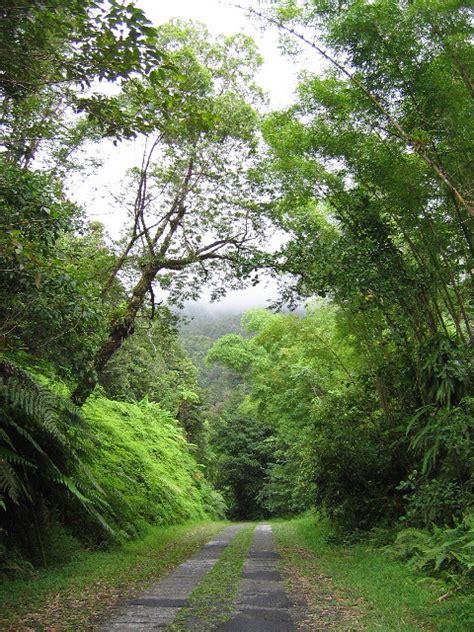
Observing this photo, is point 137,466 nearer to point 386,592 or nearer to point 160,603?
point 160,603

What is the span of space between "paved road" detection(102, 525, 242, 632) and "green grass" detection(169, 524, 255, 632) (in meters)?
0.11

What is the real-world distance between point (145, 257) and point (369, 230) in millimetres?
4420

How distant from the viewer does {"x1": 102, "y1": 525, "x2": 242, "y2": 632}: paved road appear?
4.59 meters

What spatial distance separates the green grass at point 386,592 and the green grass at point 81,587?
95.5 inches

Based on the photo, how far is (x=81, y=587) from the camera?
5.92 metres

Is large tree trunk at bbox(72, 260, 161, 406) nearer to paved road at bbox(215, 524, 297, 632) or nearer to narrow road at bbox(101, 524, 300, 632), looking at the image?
narrow road at bbox(101, 524, 300, 632)

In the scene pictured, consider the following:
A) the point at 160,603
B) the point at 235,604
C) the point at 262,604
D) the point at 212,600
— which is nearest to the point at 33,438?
the point at 160,603

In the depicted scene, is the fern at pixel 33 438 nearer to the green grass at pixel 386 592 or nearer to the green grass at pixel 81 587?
the green grass at pixel 81 587

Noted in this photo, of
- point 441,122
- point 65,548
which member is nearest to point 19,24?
point 441,122

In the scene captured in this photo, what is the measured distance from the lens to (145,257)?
33.2ft

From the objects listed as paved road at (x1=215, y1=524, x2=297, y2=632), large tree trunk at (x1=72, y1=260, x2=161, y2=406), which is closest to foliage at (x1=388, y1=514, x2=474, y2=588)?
paved road at (x1=215, y1=524, x2=297, y2=632)

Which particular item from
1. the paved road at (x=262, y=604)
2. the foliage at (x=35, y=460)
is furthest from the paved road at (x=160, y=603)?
the foliage at (x=35, y=460)

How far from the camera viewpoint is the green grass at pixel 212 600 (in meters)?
4.64

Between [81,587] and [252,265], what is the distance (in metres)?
5.44
